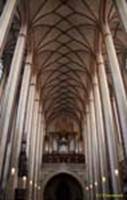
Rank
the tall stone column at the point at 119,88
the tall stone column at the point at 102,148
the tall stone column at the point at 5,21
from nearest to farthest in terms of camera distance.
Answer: the tall stone column at the point at 5,21
the tall stone column at the point at 119,88
the tall stone column at the point at 102,148

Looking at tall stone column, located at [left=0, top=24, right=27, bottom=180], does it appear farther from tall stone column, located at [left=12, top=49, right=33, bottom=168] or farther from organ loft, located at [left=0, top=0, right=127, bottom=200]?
tall stone column, located at [left=12, top=49, right=33, bottom=168]

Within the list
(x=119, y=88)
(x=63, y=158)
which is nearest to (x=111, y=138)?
(x=119, y=88)

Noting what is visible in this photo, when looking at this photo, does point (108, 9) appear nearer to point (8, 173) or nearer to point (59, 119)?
point (8, 173)

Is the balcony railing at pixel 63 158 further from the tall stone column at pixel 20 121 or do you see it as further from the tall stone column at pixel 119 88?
the tall stone column at pixel 119 88

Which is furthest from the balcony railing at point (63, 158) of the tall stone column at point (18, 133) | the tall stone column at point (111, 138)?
the tall stone column at point (111, 138)

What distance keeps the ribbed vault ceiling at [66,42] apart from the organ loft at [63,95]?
75 millimetres

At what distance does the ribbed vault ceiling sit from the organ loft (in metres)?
0.07

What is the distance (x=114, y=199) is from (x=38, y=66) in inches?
555

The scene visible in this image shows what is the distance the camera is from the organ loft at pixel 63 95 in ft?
44.3

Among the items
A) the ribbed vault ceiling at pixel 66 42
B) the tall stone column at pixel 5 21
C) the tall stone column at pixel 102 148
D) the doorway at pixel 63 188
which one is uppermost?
the ribbed vault ceiling at pixel 66 42

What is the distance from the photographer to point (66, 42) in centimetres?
2188

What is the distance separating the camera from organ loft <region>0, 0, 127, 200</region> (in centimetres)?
1350

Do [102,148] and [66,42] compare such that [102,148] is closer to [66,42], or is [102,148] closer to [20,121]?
[20,121]

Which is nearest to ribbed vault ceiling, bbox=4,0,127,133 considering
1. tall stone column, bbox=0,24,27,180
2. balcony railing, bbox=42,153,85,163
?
tall stone column, bbox=0,24,27,180
